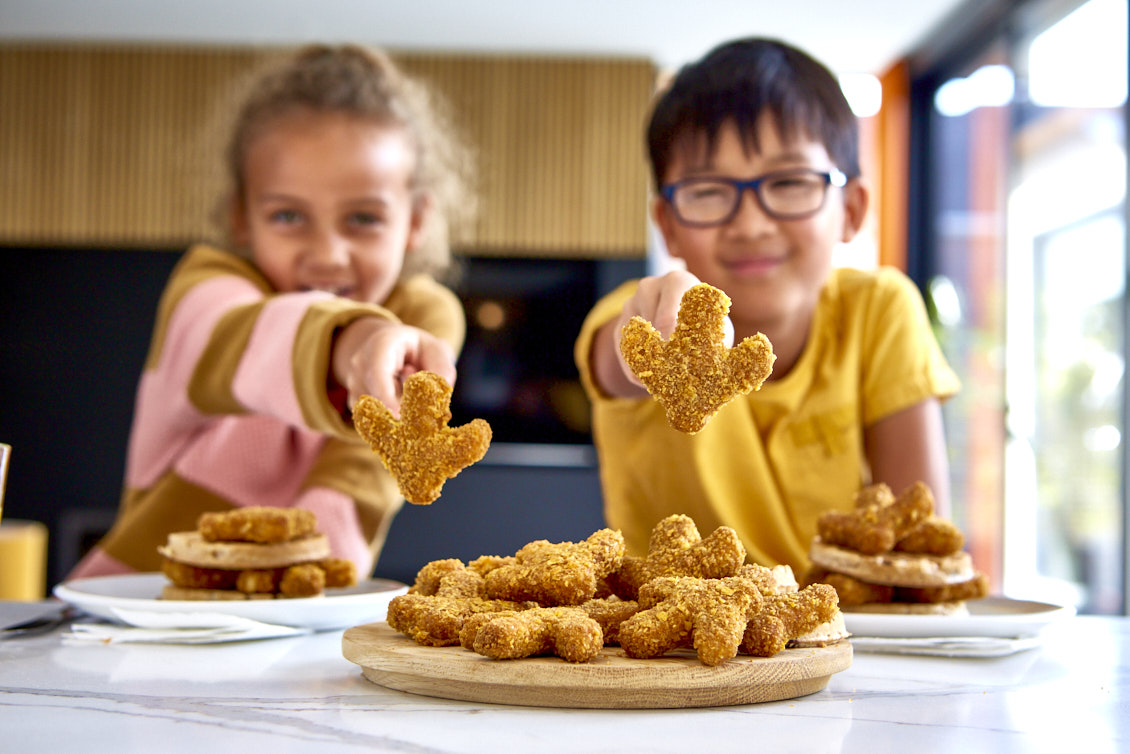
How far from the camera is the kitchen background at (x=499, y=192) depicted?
3936 mm

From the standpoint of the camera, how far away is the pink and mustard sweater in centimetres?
144

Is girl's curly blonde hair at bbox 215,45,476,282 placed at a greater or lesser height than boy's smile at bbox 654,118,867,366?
greater

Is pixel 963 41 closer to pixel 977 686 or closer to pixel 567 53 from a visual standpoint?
pixel 567 53

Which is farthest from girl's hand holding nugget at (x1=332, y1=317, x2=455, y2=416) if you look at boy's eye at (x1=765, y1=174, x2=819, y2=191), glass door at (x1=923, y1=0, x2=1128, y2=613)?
glass door at (x1=923, y1=0, x2=1128, y2=613)

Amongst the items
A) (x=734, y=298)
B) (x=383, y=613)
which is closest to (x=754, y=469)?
(x=734, y=298)

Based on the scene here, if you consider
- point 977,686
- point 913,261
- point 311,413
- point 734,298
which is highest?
point 913,261

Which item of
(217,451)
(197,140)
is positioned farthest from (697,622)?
(197,140)

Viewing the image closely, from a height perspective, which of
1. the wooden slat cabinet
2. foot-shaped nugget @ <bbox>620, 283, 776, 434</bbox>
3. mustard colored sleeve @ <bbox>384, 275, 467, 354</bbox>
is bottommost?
foot-shaped nugget @ <bbox>620, 283, 776, 434</bbox>

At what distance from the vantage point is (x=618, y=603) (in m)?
0.81

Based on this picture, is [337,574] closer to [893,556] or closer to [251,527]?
[251,527]

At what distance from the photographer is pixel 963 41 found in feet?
13.0

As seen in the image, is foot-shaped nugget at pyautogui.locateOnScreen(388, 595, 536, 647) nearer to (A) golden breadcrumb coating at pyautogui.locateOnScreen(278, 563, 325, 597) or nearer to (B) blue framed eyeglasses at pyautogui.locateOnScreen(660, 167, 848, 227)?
(A) golden breadcrumb coating at pyautogui.locateOnScreen(278, 563, 325, 597)

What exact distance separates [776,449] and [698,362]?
722 millimetres

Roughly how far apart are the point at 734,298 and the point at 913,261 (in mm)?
3187
